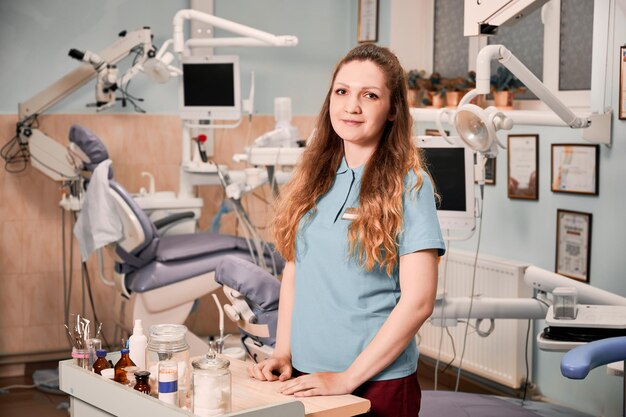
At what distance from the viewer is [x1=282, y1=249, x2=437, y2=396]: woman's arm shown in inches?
76.2

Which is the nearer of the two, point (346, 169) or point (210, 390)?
point (210, 390)

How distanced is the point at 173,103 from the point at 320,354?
3746 mm

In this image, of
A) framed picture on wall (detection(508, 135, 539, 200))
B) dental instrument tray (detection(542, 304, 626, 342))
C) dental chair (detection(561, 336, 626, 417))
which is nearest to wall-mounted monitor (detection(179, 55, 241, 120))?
framed picture on wall (detection(508, 135, 539, 200))

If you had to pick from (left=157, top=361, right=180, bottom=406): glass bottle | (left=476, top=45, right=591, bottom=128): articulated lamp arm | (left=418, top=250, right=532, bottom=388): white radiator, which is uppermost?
(left=476, top=45, right=591, bottom=128): articulated lamp arm

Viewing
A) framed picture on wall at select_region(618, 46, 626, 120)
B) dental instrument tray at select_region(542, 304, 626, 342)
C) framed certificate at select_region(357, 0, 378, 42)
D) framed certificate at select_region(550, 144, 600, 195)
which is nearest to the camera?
dental instrument tray at select_region(542, 304, 626, 342)

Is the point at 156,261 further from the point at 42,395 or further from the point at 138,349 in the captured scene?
the point at 138,349

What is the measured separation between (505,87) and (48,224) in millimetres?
2647

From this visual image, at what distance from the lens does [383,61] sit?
6.68ft

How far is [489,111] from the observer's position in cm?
340

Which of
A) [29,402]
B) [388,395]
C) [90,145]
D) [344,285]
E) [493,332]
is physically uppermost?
[90,145]

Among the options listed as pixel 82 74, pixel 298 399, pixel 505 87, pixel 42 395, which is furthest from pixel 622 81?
pixel 42 395

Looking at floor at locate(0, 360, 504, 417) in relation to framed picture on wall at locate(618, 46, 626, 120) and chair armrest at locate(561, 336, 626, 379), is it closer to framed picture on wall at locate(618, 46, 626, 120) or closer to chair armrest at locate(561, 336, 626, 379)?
framed picture on wall at locate(618, 46, 626, 120)

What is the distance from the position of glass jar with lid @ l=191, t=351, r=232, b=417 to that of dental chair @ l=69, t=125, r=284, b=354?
2.55 m

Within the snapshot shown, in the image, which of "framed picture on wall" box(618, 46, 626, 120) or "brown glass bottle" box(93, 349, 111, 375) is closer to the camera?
"brown glass bottle" box(93, 349, 111, 375)
